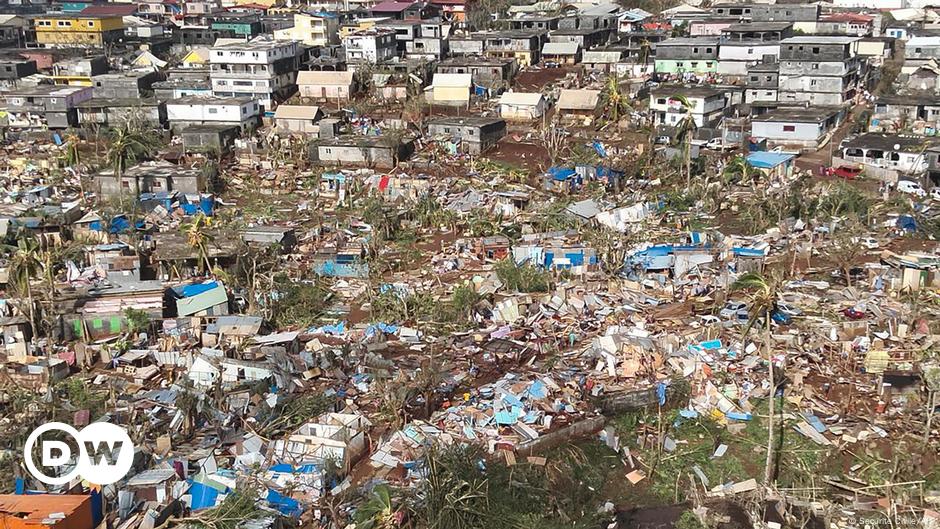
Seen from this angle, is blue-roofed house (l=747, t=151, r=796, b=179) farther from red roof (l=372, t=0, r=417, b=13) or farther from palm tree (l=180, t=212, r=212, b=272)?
red roof (l=372, t=0, r=417, b=13)

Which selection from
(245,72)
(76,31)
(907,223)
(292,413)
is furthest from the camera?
(76,31)

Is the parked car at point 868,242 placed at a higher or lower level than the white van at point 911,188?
lower

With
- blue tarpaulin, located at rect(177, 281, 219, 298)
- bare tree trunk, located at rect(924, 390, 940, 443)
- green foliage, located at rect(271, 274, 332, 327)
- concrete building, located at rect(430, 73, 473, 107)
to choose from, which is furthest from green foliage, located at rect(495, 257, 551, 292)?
concrete building, located at rect(430, 73, 473, 107)

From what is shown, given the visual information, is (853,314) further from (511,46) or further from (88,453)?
(511,46)

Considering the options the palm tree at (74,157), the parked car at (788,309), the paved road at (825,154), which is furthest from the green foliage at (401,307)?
the paved road at (825,154)

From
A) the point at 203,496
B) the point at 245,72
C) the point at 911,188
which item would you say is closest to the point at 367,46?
the point at 245,72

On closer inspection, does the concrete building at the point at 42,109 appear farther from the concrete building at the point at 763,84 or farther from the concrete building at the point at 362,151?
the concrete building at the point at 763,84
